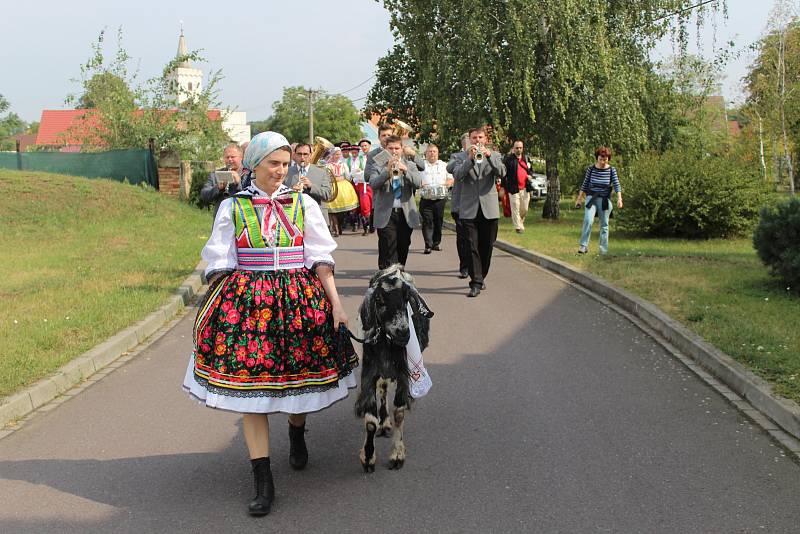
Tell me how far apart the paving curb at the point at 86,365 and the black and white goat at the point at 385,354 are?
2627mm

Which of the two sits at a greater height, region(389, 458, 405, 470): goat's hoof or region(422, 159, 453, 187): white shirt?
region(422, 159, 453, 187): white shirt

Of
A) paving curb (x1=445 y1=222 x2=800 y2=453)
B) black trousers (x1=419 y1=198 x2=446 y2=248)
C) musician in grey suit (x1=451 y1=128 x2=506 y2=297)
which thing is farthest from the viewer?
black trousers (x1=419 y1=198 x2=446 y2=248)

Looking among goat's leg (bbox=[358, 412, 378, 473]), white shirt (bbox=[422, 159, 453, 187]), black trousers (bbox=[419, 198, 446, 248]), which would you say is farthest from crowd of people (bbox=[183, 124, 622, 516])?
black trousers (bbox=[419, 198, 446, 248])

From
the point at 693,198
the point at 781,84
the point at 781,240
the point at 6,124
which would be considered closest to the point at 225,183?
the point at 781,240

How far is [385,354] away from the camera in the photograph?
16.7 feet

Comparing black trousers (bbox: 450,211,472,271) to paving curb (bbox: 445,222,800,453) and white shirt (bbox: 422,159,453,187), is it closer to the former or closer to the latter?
paving curb (bbox: 445,222,800,453)

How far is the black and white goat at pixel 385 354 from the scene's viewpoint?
197 inches

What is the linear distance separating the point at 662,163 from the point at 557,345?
10946 mm

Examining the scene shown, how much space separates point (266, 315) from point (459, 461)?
57.8 inches

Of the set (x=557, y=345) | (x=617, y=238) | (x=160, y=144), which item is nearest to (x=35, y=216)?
(x=160, y=144)

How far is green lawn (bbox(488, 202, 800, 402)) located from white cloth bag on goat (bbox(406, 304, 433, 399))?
8.57 ft

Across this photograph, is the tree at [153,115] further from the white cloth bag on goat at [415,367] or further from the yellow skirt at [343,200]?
the white cloth bag on goat at [415,367]

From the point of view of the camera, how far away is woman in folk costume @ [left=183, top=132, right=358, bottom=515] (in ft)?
14.9

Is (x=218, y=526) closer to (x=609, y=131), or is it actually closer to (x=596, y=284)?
(x=596, y=284)
